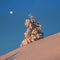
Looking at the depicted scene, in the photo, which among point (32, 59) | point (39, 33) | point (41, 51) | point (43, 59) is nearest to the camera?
point (43, 59)

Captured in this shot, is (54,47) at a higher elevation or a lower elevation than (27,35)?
lower

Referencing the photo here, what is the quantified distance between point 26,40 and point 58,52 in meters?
20.4

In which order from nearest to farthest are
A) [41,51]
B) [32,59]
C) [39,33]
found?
[32,59] < [41,51] < [39,33]

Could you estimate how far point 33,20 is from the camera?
34312 millimetres

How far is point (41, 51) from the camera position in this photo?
14.6 m

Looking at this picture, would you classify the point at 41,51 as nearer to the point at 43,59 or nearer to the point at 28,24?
the point at 43,59

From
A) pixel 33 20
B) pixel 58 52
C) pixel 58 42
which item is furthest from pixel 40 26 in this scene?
pixel 58 52

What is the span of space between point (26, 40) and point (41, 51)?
61.0 feet

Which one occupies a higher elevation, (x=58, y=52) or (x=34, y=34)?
(x=34, y=34)

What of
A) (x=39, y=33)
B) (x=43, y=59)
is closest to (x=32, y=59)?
(x=43, y=59)

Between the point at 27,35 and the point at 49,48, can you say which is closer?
the point at 49,48

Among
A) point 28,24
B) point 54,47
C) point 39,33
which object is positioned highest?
point 28,24

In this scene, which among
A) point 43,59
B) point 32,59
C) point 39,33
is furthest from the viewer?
point 39,33

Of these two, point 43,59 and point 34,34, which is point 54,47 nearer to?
point 43,59
